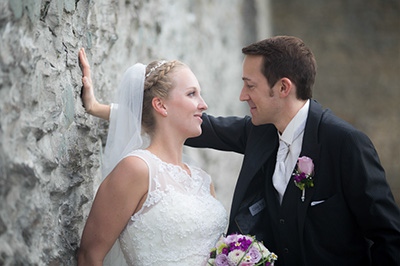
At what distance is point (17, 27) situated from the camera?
63.0 inches

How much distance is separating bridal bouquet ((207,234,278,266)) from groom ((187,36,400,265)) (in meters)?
0.31

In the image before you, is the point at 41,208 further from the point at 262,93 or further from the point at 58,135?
the point at 262,93

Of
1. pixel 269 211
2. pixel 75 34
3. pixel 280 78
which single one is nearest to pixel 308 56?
pixel 280 78

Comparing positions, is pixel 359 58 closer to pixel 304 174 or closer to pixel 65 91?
pixel 304 174

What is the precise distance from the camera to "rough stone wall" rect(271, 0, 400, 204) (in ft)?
29.5

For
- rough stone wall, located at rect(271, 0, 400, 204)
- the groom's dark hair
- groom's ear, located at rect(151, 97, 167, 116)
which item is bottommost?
rough stone wall, located at rect(271, 0, 400, 204)

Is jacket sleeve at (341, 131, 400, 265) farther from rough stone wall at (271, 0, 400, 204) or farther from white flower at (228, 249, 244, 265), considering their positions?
rough stone wall at (271, 0, 400, 204)

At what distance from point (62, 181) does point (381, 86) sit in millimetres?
8354

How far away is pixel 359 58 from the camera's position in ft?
30.2

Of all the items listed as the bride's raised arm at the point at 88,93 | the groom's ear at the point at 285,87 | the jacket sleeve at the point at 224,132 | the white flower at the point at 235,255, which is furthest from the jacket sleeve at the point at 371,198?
the bride's raised arm at the point at 88,93

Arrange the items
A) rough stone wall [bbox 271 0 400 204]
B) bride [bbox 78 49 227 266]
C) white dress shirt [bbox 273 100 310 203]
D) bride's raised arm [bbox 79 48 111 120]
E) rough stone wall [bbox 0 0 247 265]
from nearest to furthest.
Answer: rough stone wall [bbox 0 0 247 265], bride [bbox 78 49 227 266], bride's raised arm [bbox 79 48 111 120], white dress shirt [bbox 273 100 310 203], rough stone wall [bbox 271 0 400 204]

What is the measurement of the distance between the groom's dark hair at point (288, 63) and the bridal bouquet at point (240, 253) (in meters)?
0.94

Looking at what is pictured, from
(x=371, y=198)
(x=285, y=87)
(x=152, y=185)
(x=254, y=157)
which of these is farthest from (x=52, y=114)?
(x=371, y=198)

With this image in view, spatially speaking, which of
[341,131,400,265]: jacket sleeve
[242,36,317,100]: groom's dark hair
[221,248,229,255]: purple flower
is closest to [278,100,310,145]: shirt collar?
[242,36,317,100]: groom's dark hair
